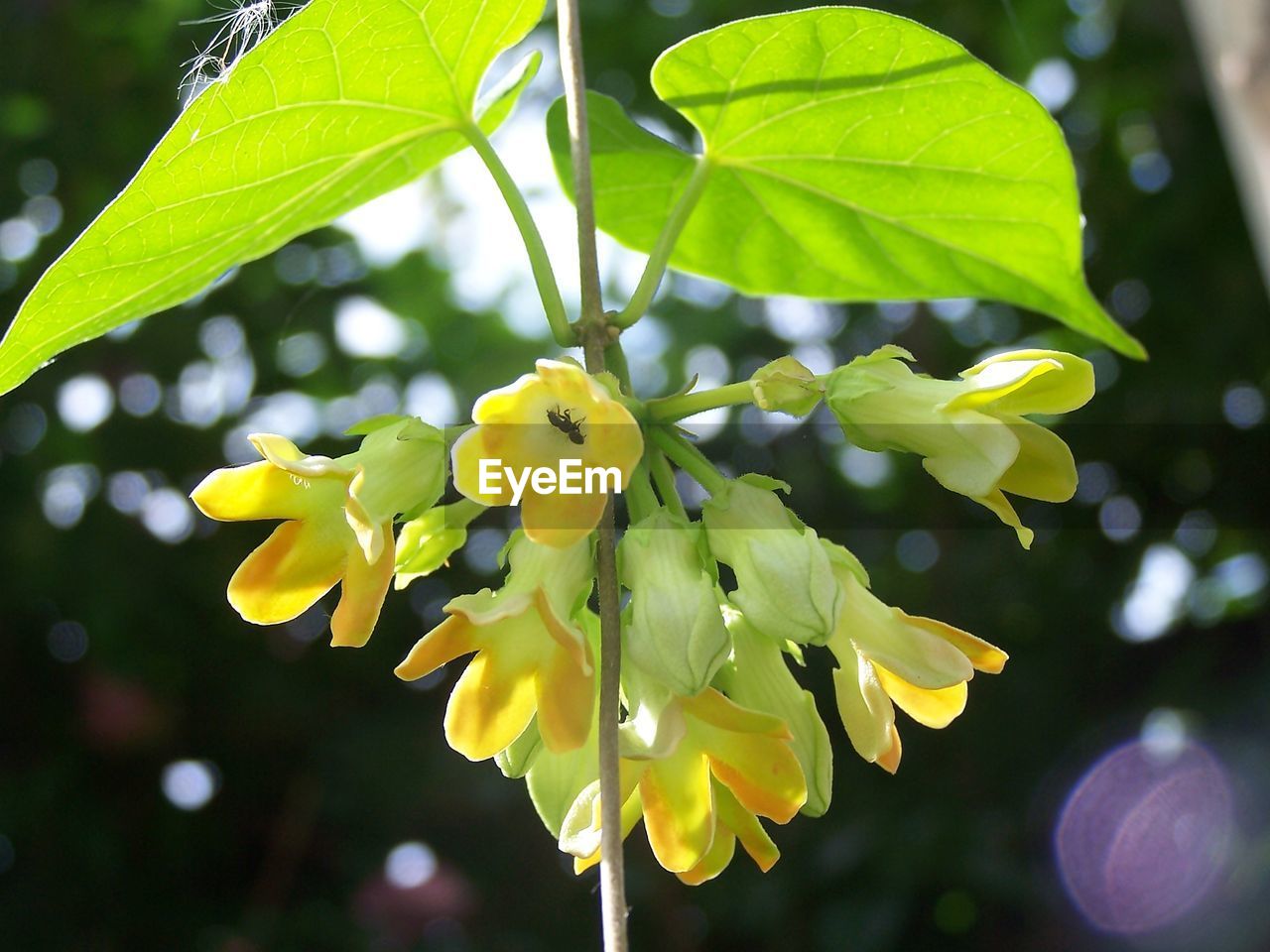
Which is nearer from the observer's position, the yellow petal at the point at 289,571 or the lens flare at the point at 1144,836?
the yellow petal at the point at 289,571

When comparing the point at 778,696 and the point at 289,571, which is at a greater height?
the point at 289,571

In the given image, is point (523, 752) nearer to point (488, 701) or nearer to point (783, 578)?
point (488, 701)

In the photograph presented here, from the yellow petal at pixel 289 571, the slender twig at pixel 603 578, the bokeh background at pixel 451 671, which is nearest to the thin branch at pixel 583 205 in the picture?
the slender twig at pixel 603 578

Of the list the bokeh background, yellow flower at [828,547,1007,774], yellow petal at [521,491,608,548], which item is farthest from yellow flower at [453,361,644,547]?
the bokeh background

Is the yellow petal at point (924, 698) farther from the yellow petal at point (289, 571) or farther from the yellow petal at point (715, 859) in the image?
the yellow petal at point (289, 571)

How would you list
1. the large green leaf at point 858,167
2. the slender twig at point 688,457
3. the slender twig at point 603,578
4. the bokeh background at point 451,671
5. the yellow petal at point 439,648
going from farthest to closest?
the bokeh background at point 451,671 < the large green leaf at point 858,167 < the slender twig at point 688,457 < the yellow petal at point 439,648 < the slender twig at point 603,578

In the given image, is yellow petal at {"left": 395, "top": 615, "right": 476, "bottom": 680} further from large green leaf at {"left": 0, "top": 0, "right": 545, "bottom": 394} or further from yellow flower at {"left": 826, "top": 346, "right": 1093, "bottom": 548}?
large green leaf at {"left": 0, "top": 0, "right": 545, "bottom": 394}

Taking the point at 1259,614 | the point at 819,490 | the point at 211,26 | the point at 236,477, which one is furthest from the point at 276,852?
the point at 1259,614

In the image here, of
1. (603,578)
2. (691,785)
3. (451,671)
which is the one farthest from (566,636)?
(451,671)
